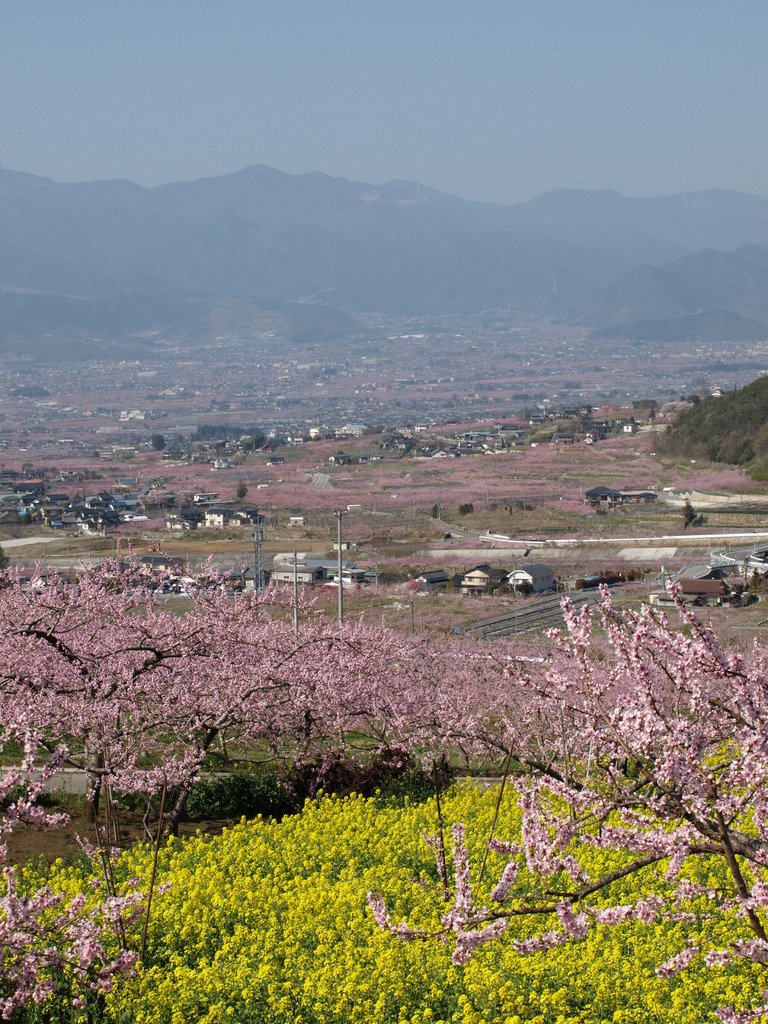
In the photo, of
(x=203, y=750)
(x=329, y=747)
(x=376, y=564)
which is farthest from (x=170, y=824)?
(x=376, y=564)

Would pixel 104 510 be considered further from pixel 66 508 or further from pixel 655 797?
pixel 655 797

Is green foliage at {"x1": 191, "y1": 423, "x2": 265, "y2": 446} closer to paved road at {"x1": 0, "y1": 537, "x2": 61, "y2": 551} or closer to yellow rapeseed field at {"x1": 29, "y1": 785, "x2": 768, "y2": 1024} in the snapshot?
paved road at {"x1": 0, "y1": 537, "x2": 61, "y2": 551}

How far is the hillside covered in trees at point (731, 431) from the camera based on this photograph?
6944cm

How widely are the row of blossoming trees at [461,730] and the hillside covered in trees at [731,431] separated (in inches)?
2124

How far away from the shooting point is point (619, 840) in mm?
4605

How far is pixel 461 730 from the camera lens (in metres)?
10.4

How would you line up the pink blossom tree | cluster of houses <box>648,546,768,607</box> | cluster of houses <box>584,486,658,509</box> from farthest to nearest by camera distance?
cluster of houses <box>584,486,658,509</box>, cluster of houses <box>648,546,768,607</box>, the pink blossom tree

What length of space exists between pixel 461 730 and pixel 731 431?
65.7m

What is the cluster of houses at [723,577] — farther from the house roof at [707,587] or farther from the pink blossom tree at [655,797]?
the pink blossom tree at [655,797]

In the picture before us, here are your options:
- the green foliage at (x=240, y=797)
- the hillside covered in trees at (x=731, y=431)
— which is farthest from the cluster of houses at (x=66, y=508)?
the green foliage at (x=240, y=797)

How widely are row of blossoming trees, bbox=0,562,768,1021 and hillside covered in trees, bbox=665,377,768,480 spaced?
177 feet

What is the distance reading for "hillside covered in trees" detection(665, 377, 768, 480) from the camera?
69.4m

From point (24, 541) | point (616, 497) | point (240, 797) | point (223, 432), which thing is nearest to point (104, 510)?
point (24, 541)

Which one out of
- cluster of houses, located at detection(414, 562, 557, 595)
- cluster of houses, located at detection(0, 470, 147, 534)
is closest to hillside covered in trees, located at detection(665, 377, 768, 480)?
cluster of houses, located at detection(414, 562, 557, 595)
